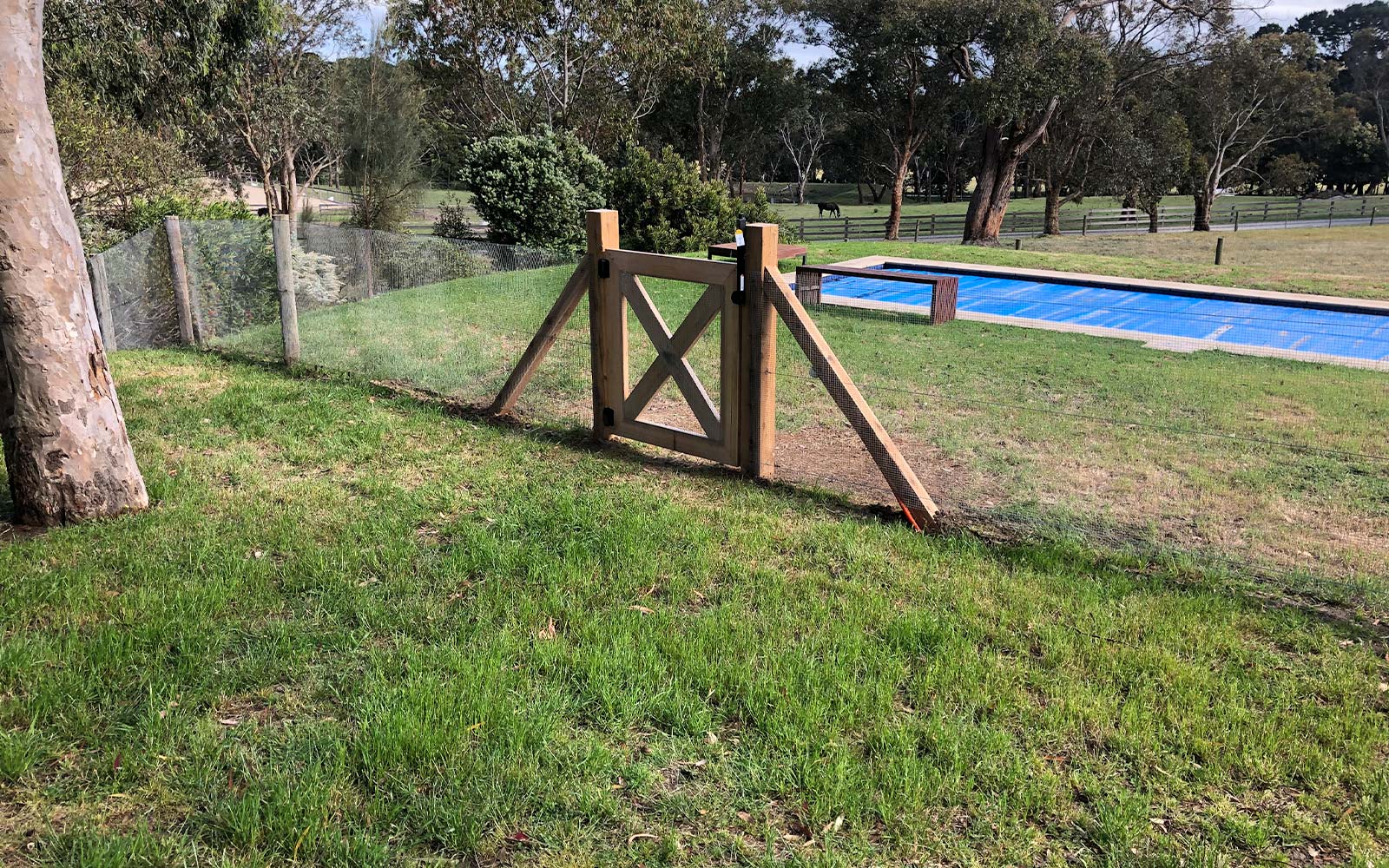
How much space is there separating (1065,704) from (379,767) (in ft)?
7.54

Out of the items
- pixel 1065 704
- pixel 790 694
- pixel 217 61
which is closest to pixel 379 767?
pixel 790 694

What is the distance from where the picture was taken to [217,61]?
15438 mm

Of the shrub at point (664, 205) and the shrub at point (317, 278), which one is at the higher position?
the shrub at point (664, 205)

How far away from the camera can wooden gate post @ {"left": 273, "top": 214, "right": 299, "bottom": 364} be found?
8.71m

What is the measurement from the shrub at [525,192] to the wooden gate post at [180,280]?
866 centimetres

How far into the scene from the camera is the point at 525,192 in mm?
18594

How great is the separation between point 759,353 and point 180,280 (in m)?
7.05

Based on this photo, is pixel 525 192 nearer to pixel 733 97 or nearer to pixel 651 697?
pixel 651 697

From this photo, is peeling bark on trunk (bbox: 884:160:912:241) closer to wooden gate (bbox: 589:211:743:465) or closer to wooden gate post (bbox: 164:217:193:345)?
wooden gate post (bbox: 164:217:193:345)

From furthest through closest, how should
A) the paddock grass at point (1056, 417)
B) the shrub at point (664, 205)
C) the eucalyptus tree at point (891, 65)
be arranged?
the eucalyptus tree at point (891, 65)
the shrub at point (664, 205)
the paddock grass at point (1056, 417)

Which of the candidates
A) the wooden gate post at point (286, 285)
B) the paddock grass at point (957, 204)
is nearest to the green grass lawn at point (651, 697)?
the wooden gate post at point (286, 285)

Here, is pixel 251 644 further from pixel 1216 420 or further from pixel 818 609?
pixel 1216 420

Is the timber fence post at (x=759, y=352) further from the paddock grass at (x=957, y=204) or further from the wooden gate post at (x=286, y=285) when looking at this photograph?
the paddock grass at (x=957, y=204)

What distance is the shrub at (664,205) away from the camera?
20422 mm
